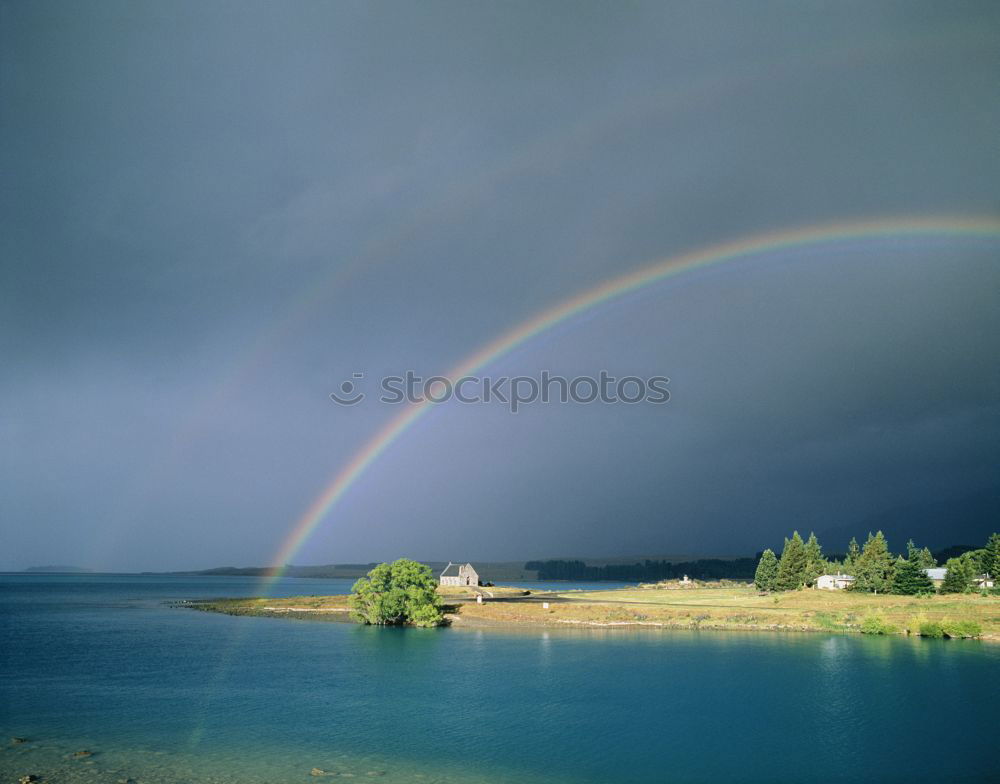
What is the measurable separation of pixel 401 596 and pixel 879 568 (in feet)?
274

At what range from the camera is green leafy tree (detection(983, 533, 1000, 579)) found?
123m

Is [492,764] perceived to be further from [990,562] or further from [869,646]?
[990,562]

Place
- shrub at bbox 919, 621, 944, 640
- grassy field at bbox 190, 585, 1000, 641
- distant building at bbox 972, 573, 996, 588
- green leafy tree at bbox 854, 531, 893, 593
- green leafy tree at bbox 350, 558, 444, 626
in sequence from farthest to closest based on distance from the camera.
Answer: distant building at bbox 972, 573, 996, 588 < green leafy tree at bbox 854, 531, 893, 593 < green leafy tree at bbox 350, 558, 444, 626 < grassy field at bbox 190, 585, 1000, 641 < shrub at bbox 919, 621, 944, 640

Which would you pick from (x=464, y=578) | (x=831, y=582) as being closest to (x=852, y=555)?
(x=831, y=582)

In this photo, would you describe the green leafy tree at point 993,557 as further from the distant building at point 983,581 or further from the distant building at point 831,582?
the distant building at point 831,582

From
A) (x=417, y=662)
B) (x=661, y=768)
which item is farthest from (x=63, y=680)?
(x=661, y=768)

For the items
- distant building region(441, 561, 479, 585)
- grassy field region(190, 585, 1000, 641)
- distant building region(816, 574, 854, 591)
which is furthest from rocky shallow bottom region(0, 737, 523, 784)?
distant building region(441, 561, 479, 585)

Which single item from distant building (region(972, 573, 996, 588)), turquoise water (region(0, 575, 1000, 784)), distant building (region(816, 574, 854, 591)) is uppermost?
distant building (region(972, 573, 996, 588))

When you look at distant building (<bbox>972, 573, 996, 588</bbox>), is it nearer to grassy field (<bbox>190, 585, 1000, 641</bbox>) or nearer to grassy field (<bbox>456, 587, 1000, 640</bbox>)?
grassy field (<bbox>190, 585, 1000, 641</bbox>)

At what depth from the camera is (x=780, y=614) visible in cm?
10400

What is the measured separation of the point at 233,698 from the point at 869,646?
72113mm

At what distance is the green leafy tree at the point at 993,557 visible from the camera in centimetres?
12262

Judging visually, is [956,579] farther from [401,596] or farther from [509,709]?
[509,709]

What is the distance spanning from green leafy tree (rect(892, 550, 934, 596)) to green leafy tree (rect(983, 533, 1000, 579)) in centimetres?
1705
